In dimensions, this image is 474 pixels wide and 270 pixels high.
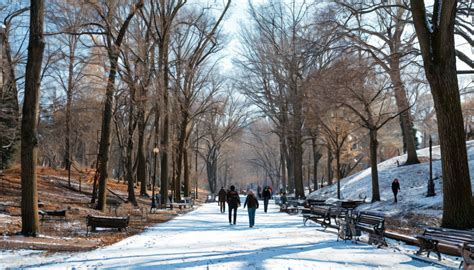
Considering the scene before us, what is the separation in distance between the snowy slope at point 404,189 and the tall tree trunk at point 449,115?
343 inches

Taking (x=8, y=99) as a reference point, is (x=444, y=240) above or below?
below

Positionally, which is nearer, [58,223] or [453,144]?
[453,144]

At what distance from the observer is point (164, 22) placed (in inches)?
1182

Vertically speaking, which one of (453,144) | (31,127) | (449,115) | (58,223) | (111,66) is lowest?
(58,223)

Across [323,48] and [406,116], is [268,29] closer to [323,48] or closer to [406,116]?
[406,116]

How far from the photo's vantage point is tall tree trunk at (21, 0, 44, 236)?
1332 centimetres

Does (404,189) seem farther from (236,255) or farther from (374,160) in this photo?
(236,255)

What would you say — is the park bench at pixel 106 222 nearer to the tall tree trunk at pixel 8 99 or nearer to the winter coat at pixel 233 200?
the winter coat at pixel 233 200

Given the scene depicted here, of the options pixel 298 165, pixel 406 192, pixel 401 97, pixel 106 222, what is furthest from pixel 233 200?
pixel 298 165

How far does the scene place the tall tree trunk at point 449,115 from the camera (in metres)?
14.0

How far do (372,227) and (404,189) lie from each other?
752 inches

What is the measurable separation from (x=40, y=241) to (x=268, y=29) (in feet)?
92.5

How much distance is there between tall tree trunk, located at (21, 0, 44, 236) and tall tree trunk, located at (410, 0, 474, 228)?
10601 mm

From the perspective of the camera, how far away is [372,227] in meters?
13.6
